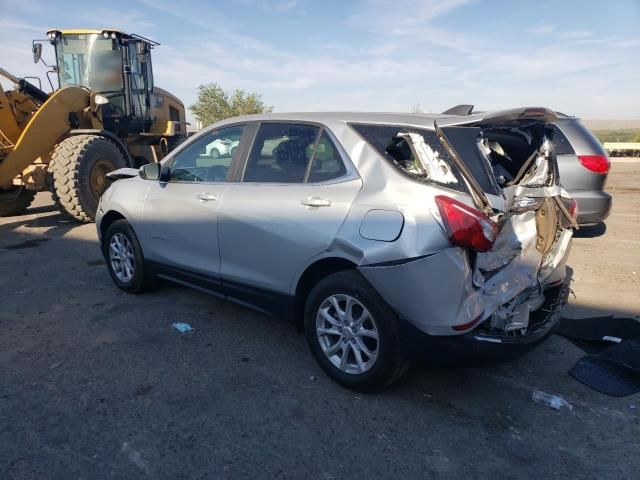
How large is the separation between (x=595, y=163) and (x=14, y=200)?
9.57m

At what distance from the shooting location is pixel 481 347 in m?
2.75

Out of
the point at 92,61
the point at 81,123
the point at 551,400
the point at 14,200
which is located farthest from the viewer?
the point at 92,61

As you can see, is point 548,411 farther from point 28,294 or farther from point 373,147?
point 28,294

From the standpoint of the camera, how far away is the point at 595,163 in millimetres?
6219

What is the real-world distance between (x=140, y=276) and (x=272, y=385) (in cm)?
219

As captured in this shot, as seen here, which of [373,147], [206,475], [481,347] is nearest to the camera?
[206,475]

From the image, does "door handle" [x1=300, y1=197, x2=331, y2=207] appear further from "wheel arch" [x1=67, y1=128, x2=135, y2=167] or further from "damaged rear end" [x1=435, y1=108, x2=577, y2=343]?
"wheel arch" [x1=67, y1=128, x2=135, y2=167]

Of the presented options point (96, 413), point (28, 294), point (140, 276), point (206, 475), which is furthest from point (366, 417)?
point (28, 294)

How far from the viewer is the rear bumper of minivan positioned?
6.31 meters

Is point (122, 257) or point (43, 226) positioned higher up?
point (122, 257)

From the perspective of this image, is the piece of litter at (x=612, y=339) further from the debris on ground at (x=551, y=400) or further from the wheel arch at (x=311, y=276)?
the wheel arch at (x=311, y=276)

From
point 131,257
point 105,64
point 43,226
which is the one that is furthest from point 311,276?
point 105,64

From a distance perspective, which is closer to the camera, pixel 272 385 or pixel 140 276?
pixel 272 385

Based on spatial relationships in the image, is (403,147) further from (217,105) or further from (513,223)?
(217,105)
